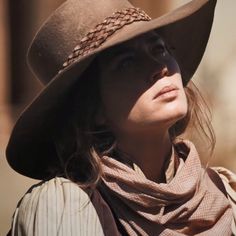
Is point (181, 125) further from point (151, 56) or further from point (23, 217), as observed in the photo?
point (23, 217)

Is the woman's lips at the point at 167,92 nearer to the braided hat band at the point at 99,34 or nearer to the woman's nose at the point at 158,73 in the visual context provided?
the woman's nose at the point at 158,73

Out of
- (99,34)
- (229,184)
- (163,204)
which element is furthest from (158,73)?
(229,184)

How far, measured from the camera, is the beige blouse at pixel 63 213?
2051 millimetres

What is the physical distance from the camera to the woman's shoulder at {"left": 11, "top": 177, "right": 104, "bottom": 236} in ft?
6.73

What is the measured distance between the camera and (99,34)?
211 cm

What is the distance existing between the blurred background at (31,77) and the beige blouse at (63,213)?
2938 mm

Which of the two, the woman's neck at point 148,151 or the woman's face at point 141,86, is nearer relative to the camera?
the woman's face at point 141,86

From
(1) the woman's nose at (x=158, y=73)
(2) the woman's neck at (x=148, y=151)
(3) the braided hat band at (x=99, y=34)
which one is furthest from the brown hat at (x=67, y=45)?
(2) the woman's neck at (x=148, y=151)

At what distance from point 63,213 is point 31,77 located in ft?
11.9

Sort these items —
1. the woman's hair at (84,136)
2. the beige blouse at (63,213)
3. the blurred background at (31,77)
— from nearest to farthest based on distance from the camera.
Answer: the beige blouse at (63,213) < the woman's hair at (84,136) < the blurred background at (31,77)

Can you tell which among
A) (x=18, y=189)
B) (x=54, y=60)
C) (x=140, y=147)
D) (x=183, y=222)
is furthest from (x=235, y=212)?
(x=18, y=189)

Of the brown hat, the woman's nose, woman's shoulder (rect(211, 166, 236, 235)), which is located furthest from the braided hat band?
woman's shoulder (rect(211, 166, 236, 235))

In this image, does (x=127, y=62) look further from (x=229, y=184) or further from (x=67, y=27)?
(x=229, y=184)

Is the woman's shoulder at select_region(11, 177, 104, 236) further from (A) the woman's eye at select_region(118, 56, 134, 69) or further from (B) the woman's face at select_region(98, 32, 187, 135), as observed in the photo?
(A) the woman's eye at select_region(118, 56, 134, 69)
